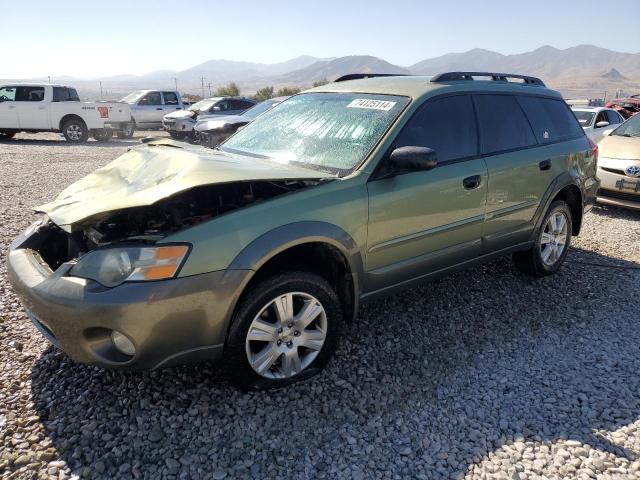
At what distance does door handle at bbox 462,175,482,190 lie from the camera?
3.59m

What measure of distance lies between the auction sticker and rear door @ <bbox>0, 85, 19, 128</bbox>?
15.4 metres

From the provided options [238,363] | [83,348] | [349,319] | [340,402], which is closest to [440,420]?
[340,402]

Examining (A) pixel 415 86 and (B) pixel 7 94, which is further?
(B) pixel 7 94

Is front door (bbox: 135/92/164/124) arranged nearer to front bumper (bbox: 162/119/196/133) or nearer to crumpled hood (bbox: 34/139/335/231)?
front bumper (bbox: 162/119/196/133)

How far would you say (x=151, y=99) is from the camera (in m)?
19.1

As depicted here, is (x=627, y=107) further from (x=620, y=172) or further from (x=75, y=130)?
(x=75, y=130)

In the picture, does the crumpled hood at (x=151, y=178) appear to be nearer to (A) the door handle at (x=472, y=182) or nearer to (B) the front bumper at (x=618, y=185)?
(A) the door handle at (x=472, y=182)

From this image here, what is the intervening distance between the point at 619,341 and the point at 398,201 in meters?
1.96

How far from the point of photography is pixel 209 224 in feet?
8.27

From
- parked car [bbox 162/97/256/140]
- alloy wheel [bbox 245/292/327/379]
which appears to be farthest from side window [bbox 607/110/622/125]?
alloy wheel [bbox 245/292/327/379]

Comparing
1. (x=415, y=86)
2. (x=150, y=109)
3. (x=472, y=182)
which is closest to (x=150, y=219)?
(x=415, y=86)

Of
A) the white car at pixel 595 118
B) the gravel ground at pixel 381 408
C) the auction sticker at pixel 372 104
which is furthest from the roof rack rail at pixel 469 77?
the white car at pixel 595 118

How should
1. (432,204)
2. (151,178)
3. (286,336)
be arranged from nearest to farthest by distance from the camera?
(286,336) < (151,178) < (432,204)

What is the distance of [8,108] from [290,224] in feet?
53.2
